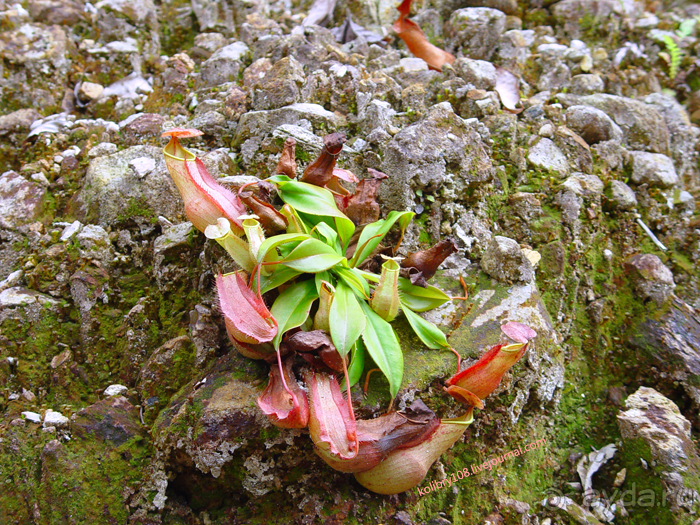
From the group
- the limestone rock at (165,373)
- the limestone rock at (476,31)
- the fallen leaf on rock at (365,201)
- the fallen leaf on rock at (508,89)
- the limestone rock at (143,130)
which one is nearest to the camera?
the limestone rock at (165,373)

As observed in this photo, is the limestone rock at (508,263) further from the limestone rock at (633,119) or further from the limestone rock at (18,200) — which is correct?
the limestone rock at (18,200)

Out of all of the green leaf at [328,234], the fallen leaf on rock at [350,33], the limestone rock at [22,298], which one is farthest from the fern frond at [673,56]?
the limestone rock at [22,298]

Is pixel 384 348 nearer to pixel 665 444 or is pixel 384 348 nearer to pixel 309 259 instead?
pixel 309 259

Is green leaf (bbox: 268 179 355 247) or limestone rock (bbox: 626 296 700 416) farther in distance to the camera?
limestone rock (bbox: 626 296 700 416)

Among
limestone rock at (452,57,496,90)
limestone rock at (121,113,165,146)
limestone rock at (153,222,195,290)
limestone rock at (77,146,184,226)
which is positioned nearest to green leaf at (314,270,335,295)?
limestone rock at (153,222,195,290)

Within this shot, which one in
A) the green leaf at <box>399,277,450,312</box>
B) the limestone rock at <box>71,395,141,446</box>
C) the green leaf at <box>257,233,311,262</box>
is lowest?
the limestone rock at <box>71,395,141,446</box>

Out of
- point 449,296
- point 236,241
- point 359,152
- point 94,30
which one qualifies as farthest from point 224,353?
point 94,30

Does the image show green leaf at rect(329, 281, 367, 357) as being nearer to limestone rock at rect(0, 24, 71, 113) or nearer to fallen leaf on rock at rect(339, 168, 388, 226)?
fallen leaf on rock at rect(339, 168, 388, 226)
